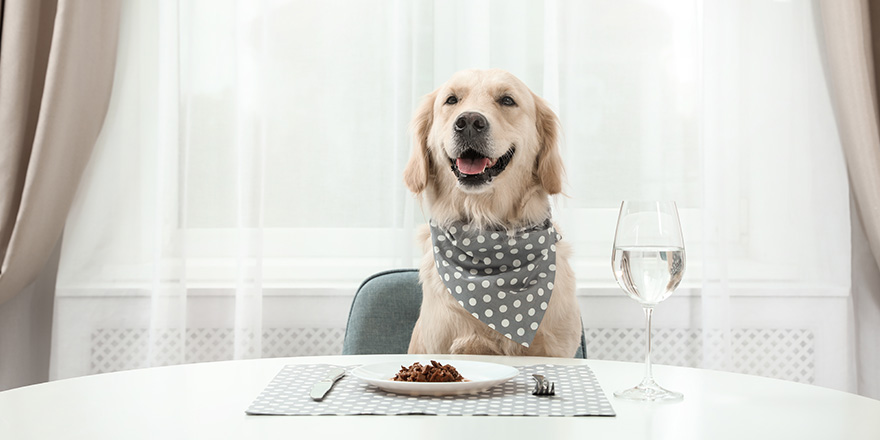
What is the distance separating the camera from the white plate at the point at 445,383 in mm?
842

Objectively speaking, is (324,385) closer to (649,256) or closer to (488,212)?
(649,256)

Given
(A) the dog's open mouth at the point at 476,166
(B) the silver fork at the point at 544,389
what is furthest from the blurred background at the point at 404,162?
(B) the silver fork at the point at 544,389

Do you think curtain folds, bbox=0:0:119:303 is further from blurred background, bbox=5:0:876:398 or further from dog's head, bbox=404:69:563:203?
dog's head, bbox=404:69:563:203

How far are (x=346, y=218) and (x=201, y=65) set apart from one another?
0.77 meters

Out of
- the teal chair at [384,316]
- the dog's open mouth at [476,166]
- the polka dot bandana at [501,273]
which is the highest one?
the dog's open mouth at [476,166]

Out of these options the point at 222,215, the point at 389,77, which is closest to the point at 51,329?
the point at 222,215

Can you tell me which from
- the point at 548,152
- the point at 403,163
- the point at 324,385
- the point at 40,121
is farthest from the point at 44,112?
the point at 324,385

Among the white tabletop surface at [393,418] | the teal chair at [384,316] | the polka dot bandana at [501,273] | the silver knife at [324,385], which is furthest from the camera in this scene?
the teal chair at [384,316]

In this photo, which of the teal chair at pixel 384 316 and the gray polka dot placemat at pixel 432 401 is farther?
the teal chair at pixel 384 316

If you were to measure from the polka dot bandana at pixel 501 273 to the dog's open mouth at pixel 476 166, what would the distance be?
0.12 meters

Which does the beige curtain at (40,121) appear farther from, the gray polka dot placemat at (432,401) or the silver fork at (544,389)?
the silver fork at (544,389)

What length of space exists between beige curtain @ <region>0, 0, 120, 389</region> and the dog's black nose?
156 centimetres

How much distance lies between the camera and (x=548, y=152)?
5.87ft

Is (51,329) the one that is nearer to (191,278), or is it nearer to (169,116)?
(191,278)
